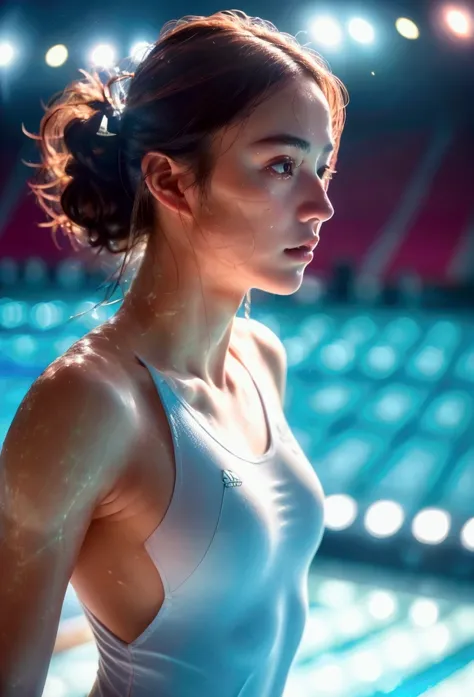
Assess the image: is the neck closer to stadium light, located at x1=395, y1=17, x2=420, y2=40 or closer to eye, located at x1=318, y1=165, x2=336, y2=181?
eye, located at x1=318, y1=165, x2=336, y2=181

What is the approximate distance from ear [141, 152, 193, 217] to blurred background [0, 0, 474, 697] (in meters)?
0.15

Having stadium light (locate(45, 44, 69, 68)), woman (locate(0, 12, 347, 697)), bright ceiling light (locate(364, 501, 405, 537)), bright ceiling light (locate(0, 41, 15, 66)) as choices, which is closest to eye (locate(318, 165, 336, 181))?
woman (locate(0, 12, 347, 697))

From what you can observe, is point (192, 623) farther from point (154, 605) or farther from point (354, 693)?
point (354, 693)

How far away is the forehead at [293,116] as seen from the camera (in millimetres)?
844

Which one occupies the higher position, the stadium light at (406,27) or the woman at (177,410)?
the woman at (177,410)

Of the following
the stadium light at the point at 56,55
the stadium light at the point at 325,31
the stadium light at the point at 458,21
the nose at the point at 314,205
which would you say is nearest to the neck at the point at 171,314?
the nose at the point at 314,205

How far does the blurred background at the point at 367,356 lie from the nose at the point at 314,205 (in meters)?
0.23

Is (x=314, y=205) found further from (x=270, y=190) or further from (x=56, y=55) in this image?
(x=56, y=55)

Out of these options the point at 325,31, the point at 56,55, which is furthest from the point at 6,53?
the point at 325,31

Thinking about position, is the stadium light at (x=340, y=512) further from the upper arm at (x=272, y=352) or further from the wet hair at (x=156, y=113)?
the wet hair at (x=156, y=113)

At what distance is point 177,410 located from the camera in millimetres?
822

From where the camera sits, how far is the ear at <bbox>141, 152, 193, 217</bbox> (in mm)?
861

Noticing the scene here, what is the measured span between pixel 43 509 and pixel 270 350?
450mm

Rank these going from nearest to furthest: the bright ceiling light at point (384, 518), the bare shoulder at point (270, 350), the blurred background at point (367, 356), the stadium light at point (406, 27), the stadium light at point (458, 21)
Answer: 1. the bare shoulder at point (270, 350)
2. the blurred background at point (367, 356)
3. the bright ceiling light at point (384, 518)
4. the stadium light at point (406, 27)
5. the stadium light at point (458, 21)
